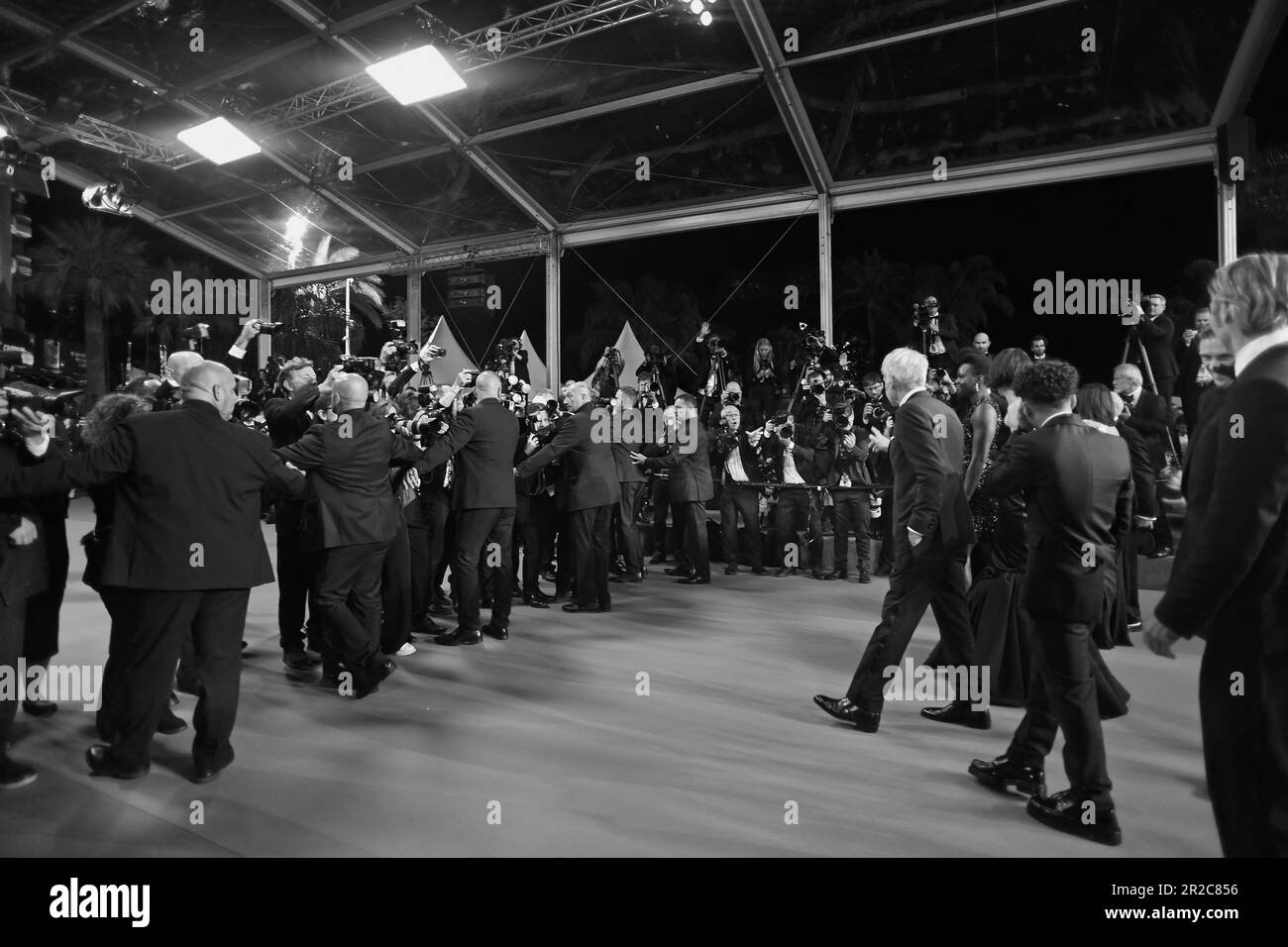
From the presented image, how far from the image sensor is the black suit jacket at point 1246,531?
160 centimetres

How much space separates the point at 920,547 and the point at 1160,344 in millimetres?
5688

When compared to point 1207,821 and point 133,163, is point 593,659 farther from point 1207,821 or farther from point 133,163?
point 133,163

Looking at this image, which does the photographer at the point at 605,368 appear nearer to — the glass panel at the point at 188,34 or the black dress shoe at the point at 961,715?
the glass panel at the point at 188,34

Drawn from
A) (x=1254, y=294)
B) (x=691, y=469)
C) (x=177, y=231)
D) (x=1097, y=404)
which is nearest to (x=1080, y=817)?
(x=1254, y=294)

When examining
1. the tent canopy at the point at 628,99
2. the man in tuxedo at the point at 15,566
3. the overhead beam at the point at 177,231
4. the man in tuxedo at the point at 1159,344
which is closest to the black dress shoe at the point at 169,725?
the man in tuxedo at the point at 15,566

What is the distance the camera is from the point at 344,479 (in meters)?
3.85

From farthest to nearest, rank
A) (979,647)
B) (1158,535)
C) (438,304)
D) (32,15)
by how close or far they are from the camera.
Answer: (438,304)
(32,15)
(1158,535)
(979,647)

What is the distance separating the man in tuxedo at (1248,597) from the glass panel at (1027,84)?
6.53m

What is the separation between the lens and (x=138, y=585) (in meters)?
2.75

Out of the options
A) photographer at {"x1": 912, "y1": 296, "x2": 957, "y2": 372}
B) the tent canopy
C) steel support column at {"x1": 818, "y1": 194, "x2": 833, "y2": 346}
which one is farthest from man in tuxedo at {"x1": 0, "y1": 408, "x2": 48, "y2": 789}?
steel support column at {"x1": 818, "y1": 194, "x2": 833, "y2": 346}

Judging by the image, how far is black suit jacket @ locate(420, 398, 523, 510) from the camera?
493cm
